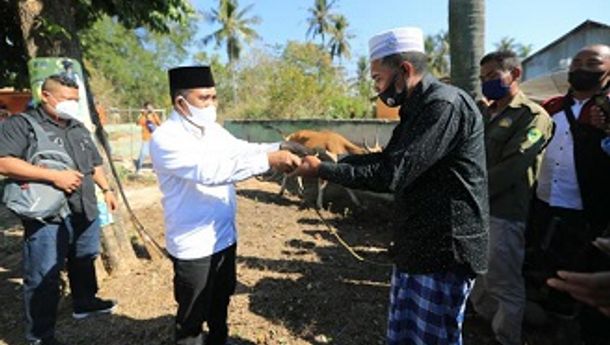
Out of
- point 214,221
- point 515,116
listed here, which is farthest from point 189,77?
point 515,116

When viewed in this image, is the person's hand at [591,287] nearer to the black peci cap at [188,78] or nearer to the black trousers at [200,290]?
the black trousers at [200,290]

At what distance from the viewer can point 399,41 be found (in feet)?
6.67

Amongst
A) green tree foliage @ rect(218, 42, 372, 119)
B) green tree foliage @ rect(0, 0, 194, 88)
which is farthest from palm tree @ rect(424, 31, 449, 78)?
green tree foliage @ rect(0, 0, 194, 88)

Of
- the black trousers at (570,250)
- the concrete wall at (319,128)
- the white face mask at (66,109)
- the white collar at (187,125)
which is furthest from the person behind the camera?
the concrete wall at (319,128)

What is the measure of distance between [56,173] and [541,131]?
3.35 m

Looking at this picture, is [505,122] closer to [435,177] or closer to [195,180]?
[435,177]

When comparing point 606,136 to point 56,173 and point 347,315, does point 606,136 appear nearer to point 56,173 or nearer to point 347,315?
point 347,315

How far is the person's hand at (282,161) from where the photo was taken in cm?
255

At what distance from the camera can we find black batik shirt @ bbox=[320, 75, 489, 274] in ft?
6.35

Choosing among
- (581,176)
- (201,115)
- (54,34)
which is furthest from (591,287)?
(54,34)

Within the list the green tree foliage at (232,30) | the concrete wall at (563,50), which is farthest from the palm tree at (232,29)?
the concrete wall at (563,50)

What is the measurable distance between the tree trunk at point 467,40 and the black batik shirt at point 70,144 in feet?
10.7

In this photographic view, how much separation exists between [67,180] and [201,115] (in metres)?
1.29

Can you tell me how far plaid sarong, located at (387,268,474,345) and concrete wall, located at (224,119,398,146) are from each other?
19.2 feet
